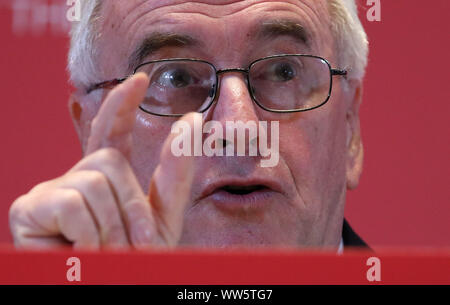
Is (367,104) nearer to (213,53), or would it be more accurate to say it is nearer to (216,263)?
(213,53)

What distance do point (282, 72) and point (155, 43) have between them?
28 cm

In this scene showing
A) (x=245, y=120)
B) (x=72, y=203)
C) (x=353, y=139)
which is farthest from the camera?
(x=353, y=139)

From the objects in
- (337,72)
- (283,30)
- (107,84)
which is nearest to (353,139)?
(337,72)

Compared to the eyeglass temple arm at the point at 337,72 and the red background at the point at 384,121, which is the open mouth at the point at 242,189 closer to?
the eyeglass temple arm at the point at 337,72

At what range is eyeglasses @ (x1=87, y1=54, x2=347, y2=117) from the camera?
124 cm

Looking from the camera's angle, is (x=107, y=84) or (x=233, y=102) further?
(x=107, y=84)

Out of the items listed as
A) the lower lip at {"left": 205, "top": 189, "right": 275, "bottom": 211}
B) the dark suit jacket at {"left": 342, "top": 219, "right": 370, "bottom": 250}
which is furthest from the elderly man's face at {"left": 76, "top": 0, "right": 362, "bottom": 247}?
the dark suit jacket at {"left": 342, "top": 219, "right": 370, "bottom": 250}

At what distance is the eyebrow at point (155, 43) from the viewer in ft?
4.10

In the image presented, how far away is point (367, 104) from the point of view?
6.24 ft

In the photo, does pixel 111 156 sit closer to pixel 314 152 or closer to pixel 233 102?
pixel 233 102

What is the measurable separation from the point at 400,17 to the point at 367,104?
0.95 feet

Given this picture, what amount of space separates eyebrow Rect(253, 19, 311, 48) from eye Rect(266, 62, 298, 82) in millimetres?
60

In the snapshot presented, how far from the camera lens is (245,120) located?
1162 millimetres

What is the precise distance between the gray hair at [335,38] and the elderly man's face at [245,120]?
0.10 ft
